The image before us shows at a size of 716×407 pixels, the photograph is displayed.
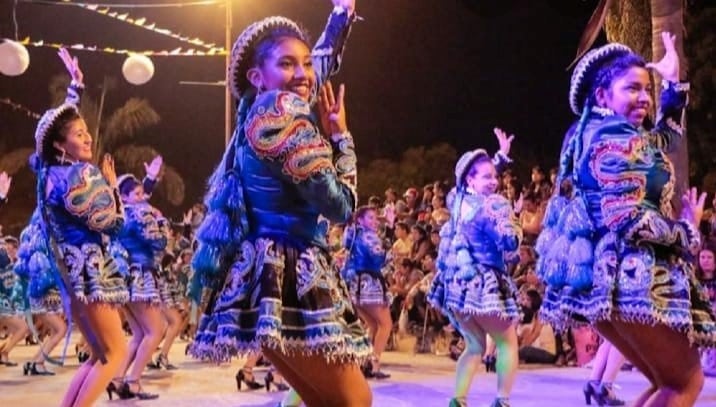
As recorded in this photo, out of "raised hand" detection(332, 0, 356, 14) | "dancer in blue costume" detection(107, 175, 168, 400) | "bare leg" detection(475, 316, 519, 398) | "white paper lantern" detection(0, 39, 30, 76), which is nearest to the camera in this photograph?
"raised hand" detection(332, 0, 356, 14)

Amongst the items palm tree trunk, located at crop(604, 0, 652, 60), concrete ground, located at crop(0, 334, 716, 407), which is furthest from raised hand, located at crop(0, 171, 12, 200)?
palm tree trunk, located at crop(604, 0, 652, 60)

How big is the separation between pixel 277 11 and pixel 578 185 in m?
25.1

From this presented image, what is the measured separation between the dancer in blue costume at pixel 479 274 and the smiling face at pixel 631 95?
2607mm

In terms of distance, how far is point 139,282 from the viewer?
8.95m

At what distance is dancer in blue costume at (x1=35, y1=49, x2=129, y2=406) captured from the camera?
19.4 ft

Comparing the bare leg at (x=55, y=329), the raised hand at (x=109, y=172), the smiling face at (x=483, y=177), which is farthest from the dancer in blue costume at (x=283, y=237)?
the bare leg at (x=55, y=329)

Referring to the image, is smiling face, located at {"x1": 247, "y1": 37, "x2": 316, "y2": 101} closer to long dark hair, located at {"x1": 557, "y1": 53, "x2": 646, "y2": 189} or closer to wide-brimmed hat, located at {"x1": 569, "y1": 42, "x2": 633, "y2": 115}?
long dark hair, located at {"x1": 557, "y1": 53, "x2": 646, "y2": 189}

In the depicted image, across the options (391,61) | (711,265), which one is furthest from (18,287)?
(391,61)

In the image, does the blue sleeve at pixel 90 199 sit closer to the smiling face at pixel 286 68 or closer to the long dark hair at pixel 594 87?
the smiling face at pixel 286 68

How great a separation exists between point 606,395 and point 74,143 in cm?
451

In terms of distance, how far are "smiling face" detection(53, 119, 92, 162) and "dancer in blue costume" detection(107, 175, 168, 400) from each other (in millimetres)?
2370

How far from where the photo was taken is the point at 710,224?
11.3 meters

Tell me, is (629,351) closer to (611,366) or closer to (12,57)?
(611,366)

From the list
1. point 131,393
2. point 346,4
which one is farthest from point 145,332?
point 346,4
